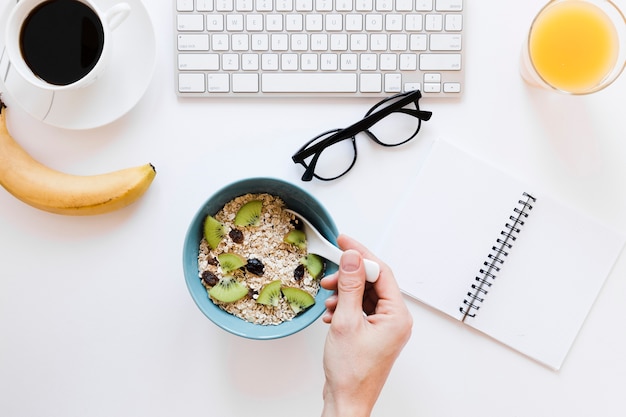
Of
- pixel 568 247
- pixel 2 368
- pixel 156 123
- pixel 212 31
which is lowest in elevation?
pixel 2 368

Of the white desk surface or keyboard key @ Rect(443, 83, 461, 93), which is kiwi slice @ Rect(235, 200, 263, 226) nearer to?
the white desk surface

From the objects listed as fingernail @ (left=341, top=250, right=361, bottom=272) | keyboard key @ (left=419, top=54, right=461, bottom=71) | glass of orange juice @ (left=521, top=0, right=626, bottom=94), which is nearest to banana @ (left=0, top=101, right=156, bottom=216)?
fingernail @ (left=341, top=250, right=361, bottom=272)

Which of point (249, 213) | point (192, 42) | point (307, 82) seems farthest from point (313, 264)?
point (192, 42)

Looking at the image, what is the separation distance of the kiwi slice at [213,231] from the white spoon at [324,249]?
0.11 m

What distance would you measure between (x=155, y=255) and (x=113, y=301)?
0.10 meters

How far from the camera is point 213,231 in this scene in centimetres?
86

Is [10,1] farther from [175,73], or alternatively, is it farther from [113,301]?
[113,301]

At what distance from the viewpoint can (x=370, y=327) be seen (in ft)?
2.55

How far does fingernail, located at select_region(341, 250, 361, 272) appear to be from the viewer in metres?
0.76

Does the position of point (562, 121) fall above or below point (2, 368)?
above

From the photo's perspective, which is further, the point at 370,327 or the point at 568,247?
the point at 568,247

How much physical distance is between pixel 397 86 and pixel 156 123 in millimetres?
395

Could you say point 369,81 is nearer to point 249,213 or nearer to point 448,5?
point 448,5

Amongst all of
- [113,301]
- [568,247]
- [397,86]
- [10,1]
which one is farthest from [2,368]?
[568,247]
